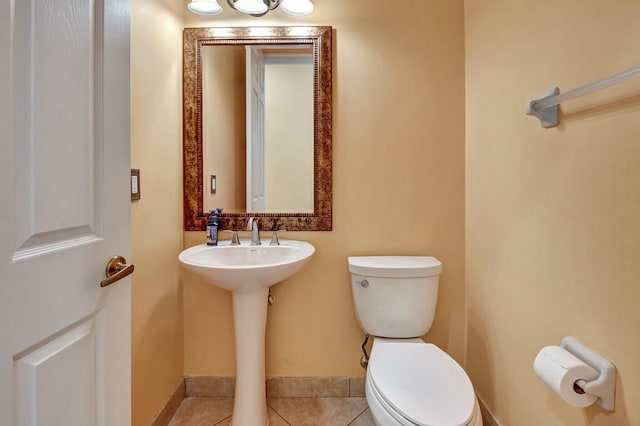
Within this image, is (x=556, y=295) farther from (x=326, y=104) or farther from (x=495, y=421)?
(x=326, y=104)

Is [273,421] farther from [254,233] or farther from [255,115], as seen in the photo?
[255,115]

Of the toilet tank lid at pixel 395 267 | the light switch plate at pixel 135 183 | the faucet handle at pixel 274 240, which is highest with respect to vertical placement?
the light switch plate at pixel 135 183

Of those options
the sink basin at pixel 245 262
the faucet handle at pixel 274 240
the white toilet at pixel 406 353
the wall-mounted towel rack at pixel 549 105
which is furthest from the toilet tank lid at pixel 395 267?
the wall-mounted towel rack at pixel 549 105

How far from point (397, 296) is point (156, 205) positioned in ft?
3.79

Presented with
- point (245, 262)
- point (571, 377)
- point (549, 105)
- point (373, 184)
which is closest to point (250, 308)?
point (245, 262)

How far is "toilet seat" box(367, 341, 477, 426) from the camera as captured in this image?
99 cm

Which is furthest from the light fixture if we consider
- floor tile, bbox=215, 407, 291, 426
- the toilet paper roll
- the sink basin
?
floor tile, bbox=215, 407, 291, 426

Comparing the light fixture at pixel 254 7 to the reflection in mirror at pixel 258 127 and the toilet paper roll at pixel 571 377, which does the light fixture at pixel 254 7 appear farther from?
the toilet paper roll at pixel 571 377

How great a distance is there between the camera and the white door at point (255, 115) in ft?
5.68

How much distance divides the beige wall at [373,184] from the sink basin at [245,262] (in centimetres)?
20

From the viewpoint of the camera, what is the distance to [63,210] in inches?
26.0

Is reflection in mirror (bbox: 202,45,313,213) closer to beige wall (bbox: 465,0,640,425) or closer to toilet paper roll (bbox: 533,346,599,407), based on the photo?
beige wall (bbox: 465,0,640,425)

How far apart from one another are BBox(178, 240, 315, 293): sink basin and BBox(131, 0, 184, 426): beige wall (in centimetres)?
17

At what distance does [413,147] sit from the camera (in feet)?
5.71
